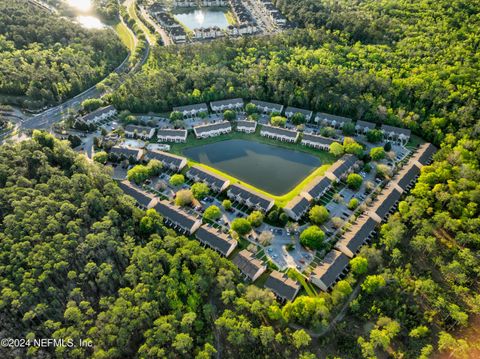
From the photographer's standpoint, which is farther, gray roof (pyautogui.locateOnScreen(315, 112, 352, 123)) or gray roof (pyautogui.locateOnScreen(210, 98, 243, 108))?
gray roof (pyautogui.locateOnScreen(210, 98, 243, 108))

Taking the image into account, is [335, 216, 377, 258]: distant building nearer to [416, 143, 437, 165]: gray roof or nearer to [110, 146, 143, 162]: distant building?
[416, 143, 437, 165]: gray roof

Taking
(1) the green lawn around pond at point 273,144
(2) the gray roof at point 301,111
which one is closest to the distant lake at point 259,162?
(1) the green lawn around pond at point 273,144

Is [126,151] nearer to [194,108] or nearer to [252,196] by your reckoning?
[194,108]

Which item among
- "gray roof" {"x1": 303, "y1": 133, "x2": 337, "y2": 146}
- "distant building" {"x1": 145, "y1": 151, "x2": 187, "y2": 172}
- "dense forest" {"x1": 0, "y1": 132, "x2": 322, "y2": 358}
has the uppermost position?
"gray roof" {"x1": 303, "y1": 133, "x2": 337, "y2": 146}

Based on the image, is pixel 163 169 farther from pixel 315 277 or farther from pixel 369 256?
pixel 369 256

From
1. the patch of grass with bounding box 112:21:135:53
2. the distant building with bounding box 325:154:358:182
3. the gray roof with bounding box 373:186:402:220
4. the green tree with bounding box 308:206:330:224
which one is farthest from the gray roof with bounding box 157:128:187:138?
the patch of grass with bounding box 112:21:135:53

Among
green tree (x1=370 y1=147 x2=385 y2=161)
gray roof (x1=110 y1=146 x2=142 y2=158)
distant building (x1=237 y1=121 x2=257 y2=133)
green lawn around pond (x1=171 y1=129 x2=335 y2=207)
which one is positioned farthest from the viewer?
distant building (x1=237 y1=121 x2=257 y2=133)

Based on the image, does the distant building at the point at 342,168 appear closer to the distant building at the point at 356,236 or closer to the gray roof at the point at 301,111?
the distant building at the point at 356,236
